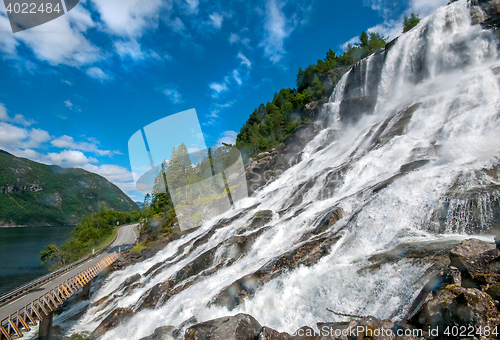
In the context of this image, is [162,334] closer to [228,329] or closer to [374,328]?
[228,329]

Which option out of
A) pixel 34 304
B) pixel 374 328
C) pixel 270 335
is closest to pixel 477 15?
pixel 374 328

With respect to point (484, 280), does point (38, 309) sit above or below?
above

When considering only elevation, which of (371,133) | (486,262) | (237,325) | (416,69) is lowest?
(237,325)

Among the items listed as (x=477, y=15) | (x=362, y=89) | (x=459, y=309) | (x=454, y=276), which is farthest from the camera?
(x=362, y=89)

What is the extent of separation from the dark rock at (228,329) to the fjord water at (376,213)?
4.16ft

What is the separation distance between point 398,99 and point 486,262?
97.7ft

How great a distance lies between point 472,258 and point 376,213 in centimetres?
548

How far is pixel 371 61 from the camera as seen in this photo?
37.1 metres

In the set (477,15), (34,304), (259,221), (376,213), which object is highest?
(477,15)

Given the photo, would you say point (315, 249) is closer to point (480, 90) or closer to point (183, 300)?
point (183, 300)

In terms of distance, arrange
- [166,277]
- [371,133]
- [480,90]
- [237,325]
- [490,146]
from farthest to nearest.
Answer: [371,133]
[480,90]
[166,277]
[490,146]
[237,325]

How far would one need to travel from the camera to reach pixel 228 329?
7051 millimetres

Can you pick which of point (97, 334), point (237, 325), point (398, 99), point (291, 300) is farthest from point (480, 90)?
point (97, 334)

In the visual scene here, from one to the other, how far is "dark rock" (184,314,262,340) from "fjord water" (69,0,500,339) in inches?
50.0
